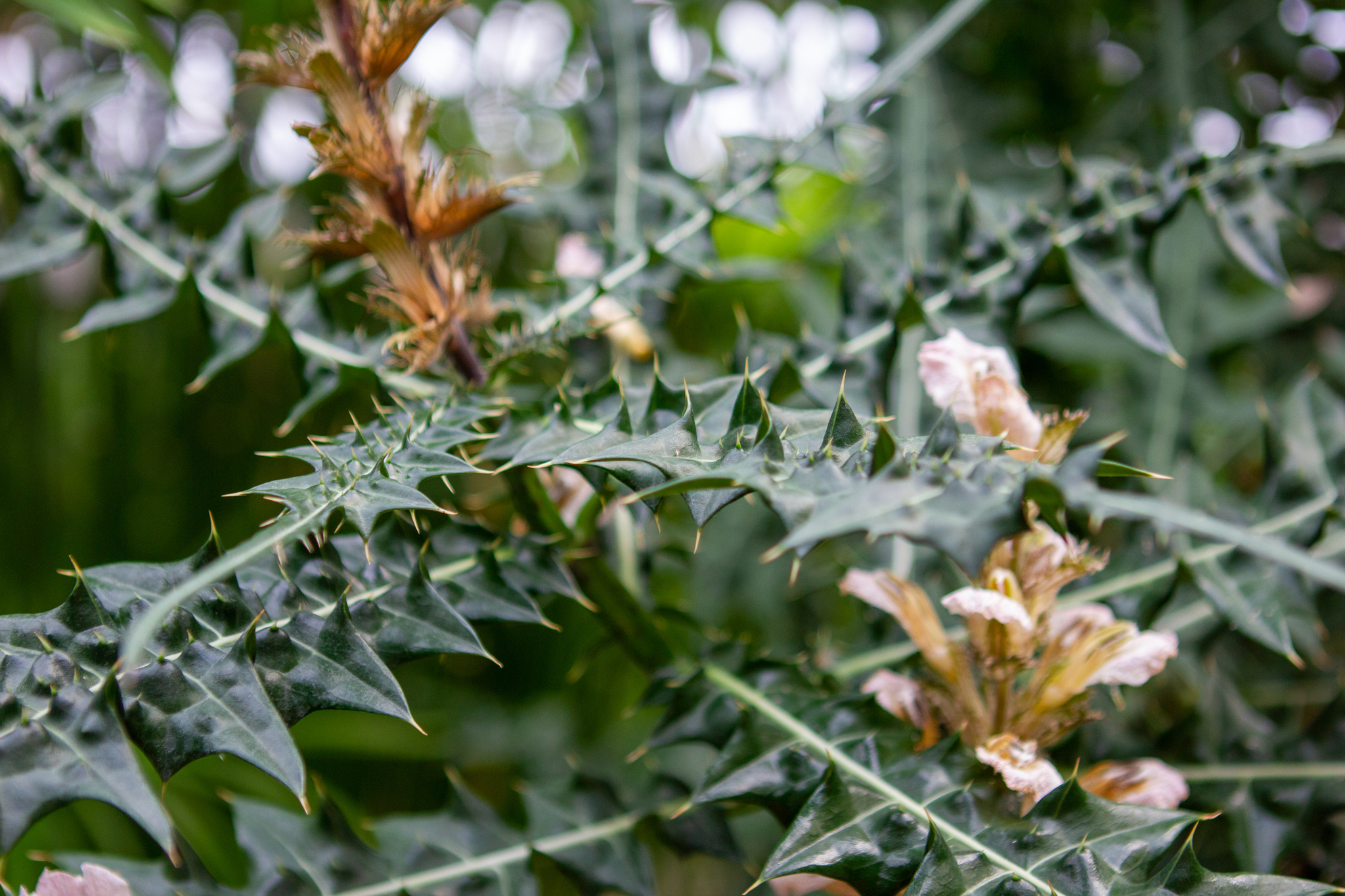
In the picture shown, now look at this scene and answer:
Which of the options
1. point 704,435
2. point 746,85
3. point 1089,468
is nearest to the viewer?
point 1089,468

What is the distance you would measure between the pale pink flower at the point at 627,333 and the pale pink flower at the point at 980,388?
306 millimetres

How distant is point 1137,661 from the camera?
517mm

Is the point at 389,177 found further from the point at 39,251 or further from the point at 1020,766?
the point at 1020,766

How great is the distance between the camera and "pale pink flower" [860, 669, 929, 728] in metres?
0.59

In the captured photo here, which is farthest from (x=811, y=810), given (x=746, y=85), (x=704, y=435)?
(x=746, y=85)

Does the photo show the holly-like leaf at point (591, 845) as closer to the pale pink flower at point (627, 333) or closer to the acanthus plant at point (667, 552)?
the acanthus plant at point (667, 552)

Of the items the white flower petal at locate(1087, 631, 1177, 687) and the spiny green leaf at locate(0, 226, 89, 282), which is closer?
the white flower petal at locate(1087, 631, 1177, 687)

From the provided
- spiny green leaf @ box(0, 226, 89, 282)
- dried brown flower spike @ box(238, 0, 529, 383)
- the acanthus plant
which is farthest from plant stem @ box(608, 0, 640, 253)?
spiny green leaf @ box(0, 226, 89, 282)

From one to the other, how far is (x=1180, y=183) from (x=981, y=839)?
0.58m

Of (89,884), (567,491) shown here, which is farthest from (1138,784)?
(89,884)

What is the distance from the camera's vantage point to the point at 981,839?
0.47 meters

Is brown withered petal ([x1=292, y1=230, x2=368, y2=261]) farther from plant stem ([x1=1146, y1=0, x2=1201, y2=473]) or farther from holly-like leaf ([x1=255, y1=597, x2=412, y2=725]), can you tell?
plant stem ([x1=1146, y1=0, x2=1201, y2=473])

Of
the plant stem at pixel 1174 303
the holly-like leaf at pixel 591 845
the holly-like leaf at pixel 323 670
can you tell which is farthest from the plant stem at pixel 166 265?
the plant stem at pixel 1174 303

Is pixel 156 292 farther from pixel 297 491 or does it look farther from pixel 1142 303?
pixel 1142 303
